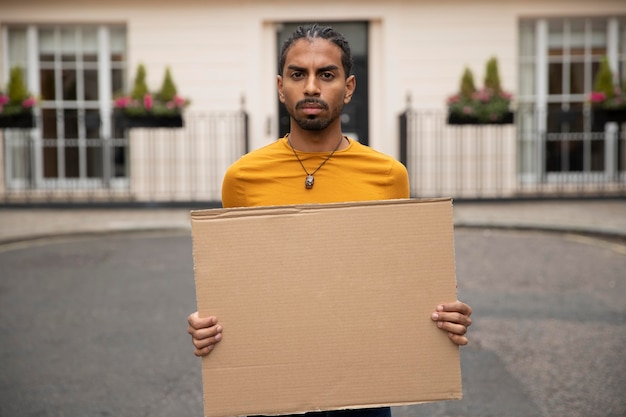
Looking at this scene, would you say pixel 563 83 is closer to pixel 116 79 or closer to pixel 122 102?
pixel 122 102

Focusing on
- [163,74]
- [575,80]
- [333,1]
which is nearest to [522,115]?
[575,80]

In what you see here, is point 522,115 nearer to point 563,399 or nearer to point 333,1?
point 333,1

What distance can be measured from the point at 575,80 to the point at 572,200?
237 cm

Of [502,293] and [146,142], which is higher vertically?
[146,142]

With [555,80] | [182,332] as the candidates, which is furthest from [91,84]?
[182,332]

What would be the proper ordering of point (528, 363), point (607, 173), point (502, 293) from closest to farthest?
point (528, 363) < point (502, 293) < point (607, 173)

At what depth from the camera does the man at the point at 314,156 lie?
2.02m

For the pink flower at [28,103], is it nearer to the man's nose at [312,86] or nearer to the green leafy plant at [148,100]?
the green leafy plant at [148,100]

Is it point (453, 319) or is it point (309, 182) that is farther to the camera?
point (309, 182)

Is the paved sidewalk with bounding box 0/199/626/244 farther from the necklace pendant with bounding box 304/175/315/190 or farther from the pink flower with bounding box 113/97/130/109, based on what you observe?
the necklace pendant with bounding box 304/175/315/190

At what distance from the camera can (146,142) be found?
13422 mm

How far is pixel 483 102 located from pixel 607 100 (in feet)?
6.22

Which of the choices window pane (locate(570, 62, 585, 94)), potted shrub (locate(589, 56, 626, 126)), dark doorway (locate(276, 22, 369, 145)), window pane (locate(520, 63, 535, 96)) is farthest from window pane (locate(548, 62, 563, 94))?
dark doorway (locate(276, 22, 369, 145))

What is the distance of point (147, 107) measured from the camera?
1241 centimetres
